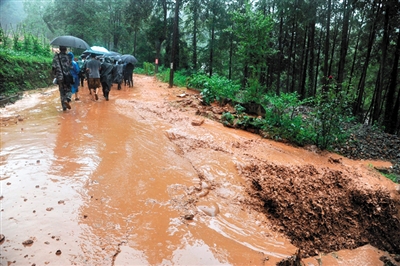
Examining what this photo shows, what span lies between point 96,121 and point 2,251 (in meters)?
5.47

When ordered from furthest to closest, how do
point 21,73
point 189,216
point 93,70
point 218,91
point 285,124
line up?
point 21,73 → point 218,91 → point 93,70 → point 285,124 → point 189,216

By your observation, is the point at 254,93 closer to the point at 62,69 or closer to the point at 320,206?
the point at 320,206

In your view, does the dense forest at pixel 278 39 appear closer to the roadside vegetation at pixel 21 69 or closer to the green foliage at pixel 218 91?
the green foliage at pixel 218 91

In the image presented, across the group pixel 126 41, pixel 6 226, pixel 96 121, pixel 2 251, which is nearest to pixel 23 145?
pixel 96 121

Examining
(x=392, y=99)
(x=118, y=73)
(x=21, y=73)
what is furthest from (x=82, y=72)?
(x=392, y=99)

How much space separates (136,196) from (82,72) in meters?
9.38

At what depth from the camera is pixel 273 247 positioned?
3.32 metres

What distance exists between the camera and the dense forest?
1115 cm

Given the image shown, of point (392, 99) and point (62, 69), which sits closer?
point (62, 69)

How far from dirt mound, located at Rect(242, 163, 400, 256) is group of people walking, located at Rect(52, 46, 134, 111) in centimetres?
639

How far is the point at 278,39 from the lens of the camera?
861 inches

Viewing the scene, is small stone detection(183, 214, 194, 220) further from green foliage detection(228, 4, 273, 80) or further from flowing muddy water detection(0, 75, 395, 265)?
green foliage detection(228, 4, 273, 80)

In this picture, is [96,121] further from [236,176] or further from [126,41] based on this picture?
[126,41]

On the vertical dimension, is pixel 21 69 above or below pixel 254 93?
above
